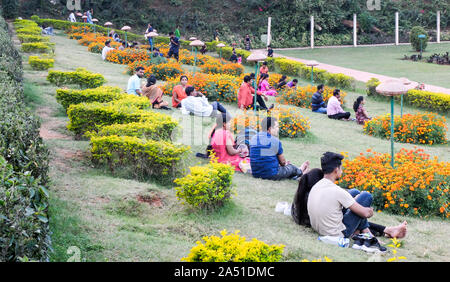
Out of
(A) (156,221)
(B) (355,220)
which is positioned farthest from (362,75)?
(A) (156,221)

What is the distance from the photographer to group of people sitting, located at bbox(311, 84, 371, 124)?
12.3 m

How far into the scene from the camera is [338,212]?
505cm

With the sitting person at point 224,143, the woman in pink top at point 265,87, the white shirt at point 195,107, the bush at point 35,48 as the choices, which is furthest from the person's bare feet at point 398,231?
the bush at point 35,48

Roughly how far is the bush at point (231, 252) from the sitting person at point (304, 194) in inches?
67.9

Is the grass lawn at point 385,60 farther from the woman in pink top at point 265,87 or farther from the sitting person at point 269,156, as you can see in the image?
the sitting person at point 269,156

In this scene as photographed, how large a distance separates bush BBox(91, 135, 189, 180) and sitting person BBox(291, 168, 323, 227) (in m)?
1.70

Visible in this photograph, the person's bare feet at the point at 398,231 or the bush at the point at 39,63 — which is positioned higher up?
the bush at the point at 39,63

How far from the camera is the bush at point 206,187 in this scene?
5.45 m

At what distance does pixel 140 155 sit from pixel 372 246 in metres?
3.05

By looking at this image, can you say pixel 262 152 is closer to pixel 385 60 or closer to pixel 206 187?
pixel 206 187

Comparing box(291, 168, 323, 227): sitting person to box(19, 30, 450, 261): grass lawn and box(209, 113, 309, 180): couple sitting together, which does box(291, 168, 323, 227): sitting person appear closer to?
box(19, 30, 450, 261): grass lawn
